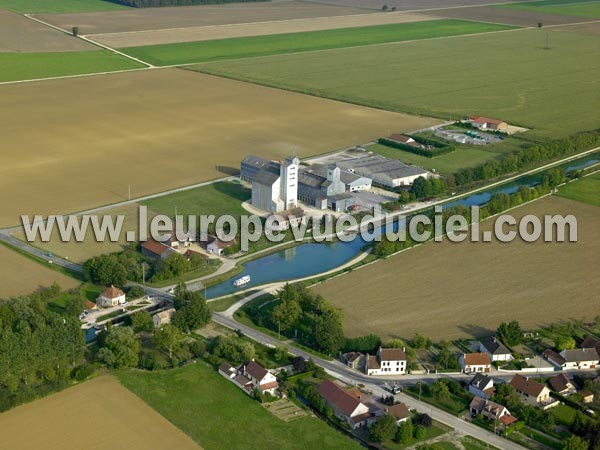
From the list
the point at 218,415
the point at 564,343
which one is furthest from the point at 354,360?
the point at 564,343

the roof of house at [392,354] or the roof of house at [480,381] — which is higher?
the roof of house at [392,354]

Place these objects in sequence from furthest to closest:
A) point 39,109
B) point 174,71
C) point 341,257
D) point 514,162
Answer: point 174,71, point 39,109, point 514,162, point 341,257

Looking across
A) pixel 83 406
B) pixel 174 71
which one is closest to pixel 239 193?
pixel 83 406

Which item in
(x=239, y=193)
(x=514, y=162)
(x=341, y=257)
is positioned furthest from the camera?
(x=514, y=162)

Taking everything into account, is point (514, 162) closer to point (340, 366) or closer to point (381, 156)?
point (381, 156)

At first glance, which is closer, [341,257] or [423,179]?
[341,257]

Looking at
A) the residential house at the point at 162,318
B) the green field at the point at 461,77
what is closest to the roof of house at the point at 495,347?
the residential house at the point at 162,318

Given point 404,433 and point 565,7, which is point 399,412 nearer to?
point 404,433

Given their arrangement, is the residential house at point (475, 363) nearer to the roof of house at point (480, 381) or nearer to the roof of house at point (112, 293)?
the roof of house at point (480, 381)
